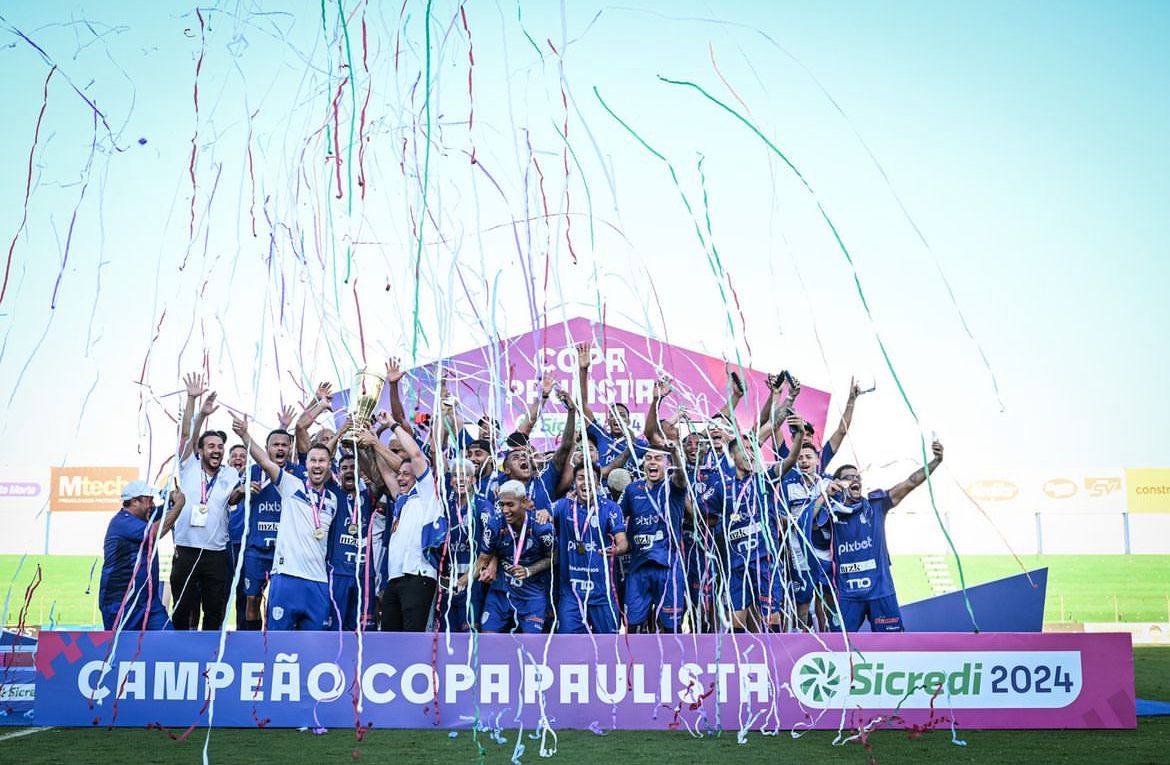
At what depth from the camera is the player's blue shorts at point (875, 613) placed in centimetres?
834

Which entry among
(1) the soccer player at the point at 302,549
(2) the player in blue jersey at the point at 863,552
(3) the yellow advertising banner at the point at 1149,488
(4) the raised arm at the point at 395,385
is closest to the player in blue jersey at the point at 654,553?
(2) the player in blue jersey at the point at 863,552

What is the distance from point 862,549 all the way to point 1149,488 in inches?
1004

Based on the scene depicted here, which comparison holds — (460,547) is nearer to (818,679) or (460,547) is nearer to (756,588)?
(756,588)

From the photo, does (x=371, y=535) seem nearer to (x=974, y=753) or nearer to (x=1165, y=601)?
(x=974, y=753)

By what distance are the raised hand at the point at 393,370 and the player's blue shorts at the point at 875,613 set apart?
12.4 feet

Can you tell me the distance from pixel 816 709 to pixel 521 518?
7.58ft

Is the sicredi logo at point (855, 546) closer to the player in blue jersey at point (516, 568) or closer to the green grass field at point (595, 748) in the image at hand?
the green grass field at point (595, 748)

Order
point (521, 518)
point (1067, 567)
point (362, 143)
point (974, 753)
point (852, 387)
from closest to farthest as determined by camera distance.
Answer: point (974, 753), point (362, 143), point (521, 518), point (852, 387), point (1067, 567)

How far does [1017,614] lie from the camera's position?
9.70 meters

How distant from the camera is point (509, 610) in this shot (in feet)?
25.6

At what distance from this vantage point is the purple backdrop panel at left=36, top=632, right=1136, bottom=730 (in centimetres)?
685

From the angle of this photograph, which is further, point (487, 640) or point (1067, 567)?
point (1067, 567)

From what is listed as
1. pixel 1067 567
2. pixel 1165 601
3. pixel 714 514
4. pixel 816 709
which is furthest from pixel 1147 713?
pixel 1067 567

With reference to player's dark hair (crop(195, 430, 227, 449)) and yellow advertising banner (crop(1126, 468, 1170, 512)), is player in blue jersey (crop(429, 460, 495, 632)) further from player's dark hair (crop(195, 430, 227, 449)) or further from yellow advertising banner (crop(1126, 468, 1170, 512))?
yellow advertising banner (crop(1126, 468, 1170, 512))
